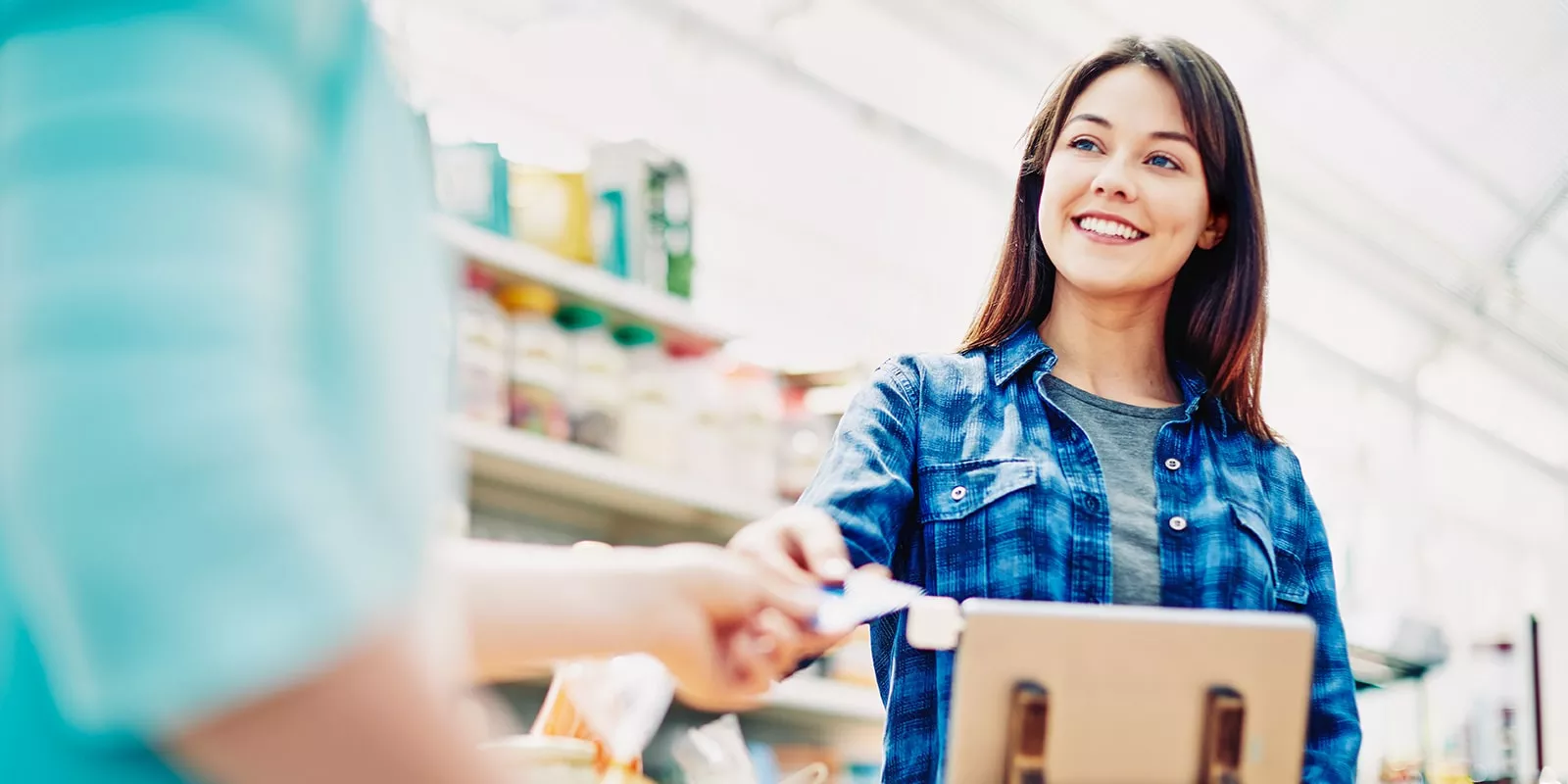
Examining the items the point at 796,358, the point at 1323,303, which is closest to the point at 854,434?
the point at 796,358

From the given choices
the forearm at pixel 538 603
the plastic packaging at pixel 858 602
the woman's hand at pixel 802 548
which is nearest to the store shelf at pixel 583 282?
the woman's hand at pixel 802 548

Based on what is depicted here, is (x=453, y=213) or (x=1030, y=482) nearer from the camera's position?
(x=1030, y=482)

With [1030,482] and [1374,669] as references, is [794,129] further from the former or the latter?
[1030,482]

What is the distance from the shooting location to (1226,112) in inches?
68.9

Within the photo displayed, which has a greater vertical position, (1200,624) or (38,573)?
(1200,624)

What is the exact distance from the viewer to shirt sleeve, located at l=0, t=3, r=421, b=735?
0.42 m

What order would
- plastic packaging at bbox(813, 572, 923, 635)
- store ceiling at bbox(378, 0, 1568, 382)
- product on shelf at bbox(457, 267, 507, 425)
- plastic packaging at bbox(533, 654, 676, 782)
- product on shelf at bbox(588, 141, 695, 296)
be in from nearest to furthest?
plastic packaging at bbox(813, 572, 923, 635) < plastic packaging at bbox(533, 654, 676, 782) < product on shelf at bbox(457, 267, 507, 425) < product on shelf at bbox(588, 141, 695, 296) < store ceiling at bbox(378, 0, 1568, 382)

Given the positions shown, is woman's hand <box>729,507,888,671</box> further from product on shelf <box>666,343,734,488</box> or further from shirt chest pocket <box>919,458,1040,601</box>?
product on shelf <box>666,343,734,488</box>

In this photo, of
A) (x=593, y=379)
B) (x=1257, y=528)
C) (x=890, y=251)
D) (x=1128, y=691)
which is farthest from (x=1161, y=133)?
(x=890, y=251)

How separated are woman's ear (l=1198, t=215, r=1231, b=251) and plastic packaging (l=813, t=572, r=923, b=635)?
2.49 ft

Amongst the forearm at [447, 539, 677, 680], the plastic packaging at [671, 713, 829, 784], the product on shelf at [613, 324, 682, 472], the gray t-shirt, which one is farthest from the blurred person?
the product on shelf at [613, 324, 682, 472]

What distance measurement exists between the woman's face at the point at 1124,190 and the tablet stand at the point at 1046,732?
0.64m

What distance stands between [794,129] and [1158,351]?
327cm

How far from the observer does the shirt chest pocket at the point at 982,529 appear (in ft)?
5.01
